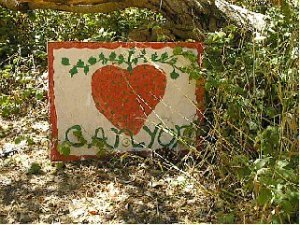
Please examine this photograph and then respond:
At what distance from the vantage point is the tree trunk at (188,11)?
398cm

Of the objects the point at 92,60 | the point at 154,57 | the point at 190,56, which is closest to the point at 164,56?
the point at 154,57

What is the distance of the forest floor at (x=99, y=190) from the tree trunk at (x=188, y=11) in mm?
1117

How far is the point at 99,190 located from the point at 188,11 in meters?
1.61

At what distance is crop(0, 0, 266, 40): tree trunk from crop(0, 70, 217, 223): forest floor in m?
1.12

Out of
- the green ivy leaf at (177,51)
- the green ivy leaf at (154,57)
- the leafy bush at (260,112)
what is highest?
the green ivy leaf at (177,51)

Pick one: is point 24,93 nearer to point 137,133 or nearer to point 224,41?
point 137,133

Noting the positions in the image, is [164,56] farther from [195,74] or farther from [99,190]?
[99,190]

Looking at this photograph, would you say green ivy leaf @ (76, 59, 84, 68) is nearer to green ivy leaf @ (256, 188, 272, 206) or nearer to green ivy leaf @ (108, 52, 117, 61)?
green ivy leaf @ (108, 52, 117, 61)

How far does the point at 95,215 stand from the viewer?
302 centimetres

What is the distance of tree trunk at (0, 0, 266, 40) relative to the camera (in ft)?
13.1

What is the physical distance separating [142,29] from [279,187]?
2.59m

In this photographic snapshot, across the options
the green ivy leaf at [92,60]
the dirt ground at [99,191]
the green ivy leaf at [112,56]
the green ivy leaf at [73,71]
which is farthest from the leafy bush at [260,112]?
the green ivy leaf at [73,71]

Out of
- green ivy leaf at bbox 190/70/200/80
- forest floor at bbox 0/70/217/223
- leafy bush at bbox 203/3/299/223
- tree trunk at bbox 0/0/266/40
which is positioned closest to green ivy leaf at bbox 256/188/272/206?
leafy bush at bbox 203/3/299/223

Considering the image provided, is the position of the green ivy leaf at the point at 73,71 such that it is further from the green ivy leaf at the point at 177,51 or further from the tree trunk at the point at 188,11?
the tree trunk at the point at 188,11
